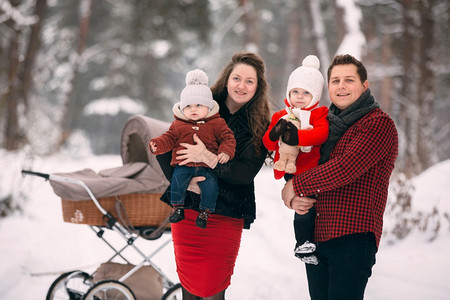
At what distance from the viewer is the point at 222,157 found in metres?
2.34

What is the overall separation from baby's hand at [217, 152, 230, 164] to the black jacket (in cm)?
5

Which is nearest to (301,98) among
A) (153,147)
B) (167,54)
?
(153,147)

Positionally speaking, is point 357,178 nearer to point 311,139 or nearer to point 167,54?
point 311,139

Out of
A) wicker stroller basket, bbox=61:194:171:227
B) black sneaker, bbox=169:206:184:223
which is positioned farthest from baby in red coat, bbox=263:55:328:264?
wicker stroller basket, bbox=61:194:171:227

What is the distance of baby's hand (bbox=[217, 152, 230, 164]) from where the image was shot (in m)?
2.34

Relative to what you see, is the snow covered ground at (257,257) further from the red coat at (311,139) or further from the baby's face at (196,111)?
the red coat at (311,139)

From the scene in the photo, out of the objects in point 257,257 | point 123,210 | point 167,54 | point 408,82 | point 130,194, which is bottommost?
point 257,257

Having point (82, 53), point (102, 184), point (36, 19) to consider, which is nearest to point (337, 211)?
point (102, 184)

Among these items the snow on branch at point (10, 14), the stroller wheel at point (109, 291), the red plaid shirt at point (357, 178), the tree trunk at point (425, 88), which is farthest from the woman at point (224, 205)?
the snow on branch at point (10, 14)

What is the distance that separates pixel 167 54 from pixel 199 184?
47.8 ft

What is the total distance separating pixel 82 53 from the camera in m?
14.6

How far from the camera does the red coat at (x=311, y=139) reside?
221 centimetres

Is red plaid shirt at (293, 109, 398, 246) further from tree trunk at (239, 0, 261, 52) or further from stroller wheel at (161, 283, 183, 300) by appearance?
tree trunk at (239, 0, 261, 52)

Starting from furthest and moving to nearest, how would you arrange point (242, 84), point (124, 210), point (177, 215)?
point (124, 210), point (242, 84), point (177, 215)
